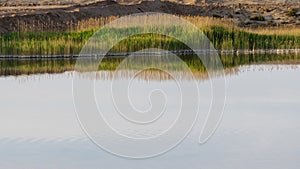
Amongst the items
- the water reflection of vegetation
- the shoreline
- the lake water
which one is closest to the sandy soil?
the shoreline

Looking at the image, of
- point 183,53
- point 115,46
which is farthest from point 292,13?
point 115,46

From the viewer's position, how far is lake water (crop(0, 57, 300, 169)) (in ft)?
27.5

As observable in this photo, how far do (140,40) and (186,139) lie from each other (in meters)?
10.4

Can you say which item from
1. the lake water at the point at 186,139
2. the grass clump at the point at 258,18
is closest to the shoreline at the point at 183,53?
the lake water at the point at 186,139

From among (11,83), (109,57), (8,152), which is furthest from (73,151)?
(109,57)

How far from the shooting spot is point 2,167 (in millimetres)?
8180

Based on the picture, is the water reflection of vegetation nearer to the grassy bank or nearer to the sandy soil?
the grassy bank

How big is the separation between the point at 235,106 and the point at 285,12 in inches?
955

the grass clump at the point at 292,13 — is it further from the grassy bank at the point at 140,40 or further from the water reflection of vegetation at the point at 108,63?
the water reflection of vegetation at the point at 108,63

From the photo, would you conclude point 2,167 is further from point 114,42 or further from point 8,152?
point 114,42

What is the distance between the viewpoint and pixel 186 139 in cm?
958

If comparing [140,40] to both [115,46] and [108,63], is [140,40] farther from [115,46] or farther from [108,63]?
[108,63]

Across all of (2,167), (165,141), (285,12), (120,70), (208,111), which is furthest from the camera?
(285,12)

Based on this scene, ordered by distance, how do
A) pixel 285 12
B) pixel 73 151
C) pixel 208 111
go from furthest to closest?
1. pixel 285 12
2. pixel 208 111
3. pixel 73 151
